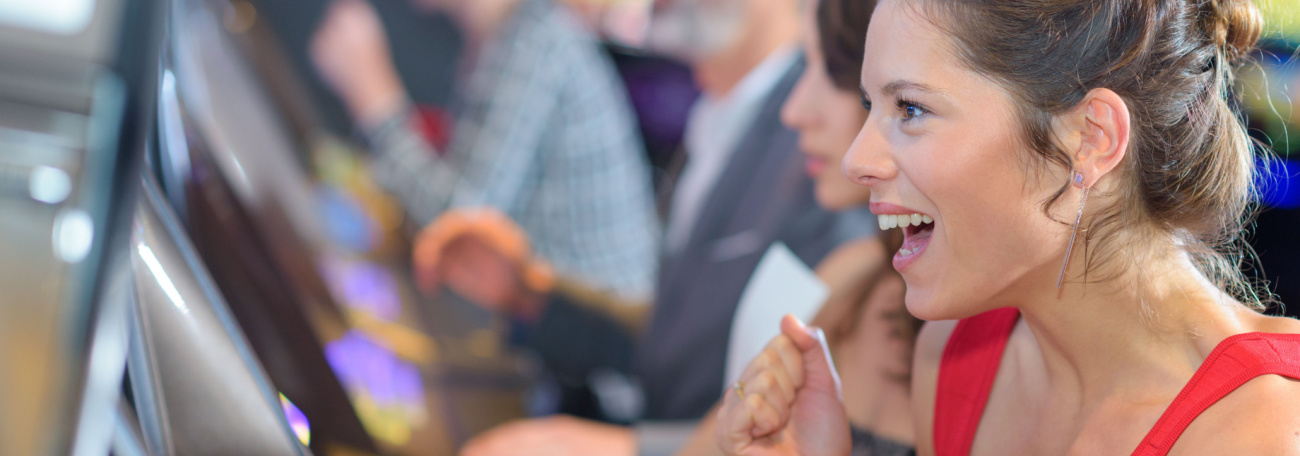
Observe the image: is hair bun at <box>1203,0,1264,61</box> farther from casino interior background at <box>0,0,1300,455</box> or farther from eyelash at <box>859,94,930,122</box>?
eyelash at <box>859,94,930,122</box>

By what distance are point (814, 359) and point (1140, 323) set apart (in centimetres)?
28

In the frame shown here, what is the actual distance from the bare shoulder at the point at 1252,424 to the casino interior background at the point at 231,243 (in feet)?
0.88

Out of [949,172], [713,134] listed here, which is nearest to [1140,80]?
[949,172]

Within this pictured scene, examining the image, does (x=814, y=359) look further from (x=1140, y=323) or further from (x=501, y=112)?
(x=501, y=112)

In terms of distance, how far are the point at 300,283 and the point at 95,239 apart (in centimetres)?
88

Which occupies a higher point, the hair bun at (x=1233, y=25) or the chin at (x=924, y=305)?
the hair bun at (x=1233, y=25)

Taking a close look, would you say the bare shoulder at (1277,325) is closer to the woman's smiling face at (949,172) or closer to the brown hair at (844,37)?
the woman's smiling face at (949,172)

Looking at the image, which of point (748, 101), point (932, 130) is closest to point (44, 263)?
point (932, 130)

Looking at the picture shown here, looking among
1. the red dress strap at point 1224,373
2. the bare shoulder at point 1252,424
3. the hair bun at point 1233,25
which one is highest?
the hair bun at point 1233,25

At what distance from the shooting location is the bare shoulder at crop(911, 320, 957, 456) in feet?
2.72

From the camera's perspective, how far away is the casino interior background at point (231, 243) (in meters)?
0.67

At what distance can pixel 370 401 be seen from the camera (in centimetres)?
155

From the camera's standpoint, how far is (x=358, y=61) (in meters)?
1.83

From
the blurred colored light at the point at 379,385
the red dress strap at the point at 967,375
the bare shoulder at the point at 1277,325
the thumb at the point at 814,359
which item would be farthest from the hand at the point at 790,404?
the blurred colored light at the point at 379,385
